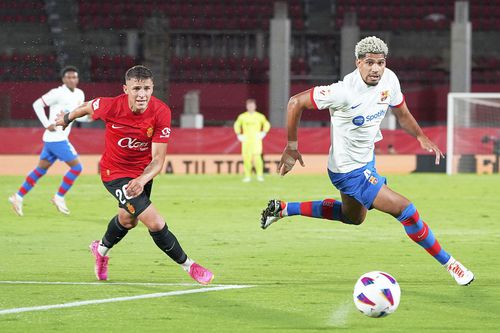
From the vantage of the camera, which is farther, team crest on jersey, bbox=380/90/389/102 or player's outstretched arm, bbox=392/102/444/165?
player's outstretched arm, bbox=392/102/444/165

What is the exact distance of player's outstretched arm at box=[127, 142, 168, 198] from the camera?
8016 millimetres

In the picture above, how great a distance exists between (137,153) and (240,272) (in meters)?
1.60

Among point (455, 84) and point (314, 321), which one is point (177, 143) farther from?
point (314, 321)

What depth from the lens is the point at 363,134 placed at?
857cm

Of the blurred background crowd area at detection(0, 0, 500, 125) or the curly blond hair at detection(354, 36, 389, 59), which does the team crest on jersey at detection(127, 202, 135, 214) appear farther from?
the blurred background crowd area at detection(0, 0, 500, 125)

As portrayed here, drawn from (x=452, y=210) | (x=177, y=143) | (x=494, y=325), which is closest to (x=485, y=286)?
(x=494, y=325)

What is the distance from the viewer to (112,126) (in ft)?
27.5

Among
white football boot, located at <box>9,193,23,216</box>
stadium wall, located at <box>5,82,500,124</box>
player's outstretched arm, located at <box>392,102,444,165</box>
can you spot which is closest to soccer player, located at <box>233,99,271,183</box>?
stadium wall, located at <box>5,82,500,124</box>

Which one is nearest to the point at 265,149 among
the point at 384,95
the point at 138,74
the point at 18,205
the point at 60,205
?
the point at 60,205

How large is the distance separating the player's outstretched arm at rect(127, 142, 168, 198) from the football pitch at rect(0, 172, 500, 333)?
0.81 metres

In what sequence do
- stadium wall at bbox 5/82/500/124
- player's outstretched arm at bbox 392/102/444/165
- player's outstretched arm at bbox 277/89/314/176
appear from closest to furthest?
player's outstretched arm at bbox 277/89/314/176
player's outstretched arm at bbox 392/102/444/165
stadium wall at bbox 5/82/500/124

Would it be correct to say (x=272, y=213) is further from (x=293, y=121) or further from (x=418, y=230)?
(x=418, y=230)

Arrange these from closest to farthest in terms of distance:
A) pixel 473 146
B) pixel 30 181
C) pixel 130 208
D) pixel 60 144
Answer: pixel 130 208
pixel 60 144
pixel 30 181
pixel 473 146

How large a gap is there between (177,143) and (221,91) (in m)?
4.90
